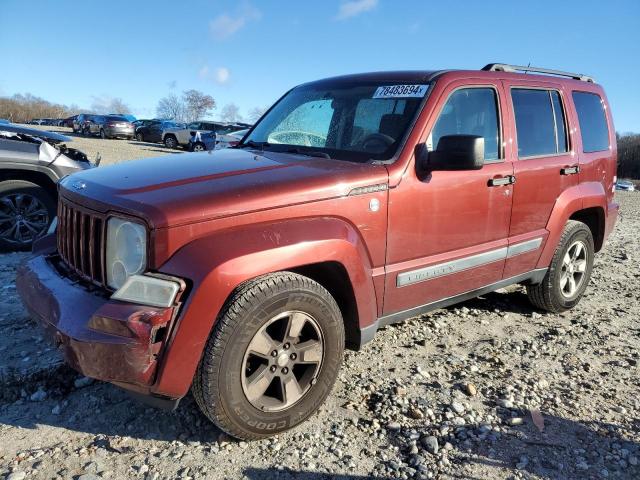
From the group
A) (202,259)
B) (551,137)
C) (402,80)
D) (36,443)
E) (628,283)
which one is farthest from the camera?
(628,283)

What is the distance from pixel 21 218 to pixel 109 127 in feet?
96.6

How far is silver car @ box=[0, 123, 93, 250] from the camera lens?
5469mm

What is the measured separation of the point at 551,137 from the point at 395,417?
8.78ft

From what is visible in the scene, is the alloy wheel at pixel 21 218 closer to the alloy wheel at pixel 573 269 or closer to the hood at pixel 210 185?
the hood at pixel 210 185

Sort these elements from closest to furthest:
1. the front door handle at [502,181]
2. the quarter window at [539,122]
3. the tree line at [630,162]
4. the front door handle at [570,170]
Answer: the front door handle at [502,181]
the quarter window at [539,122]
the front door handle at [570,170]
the tree line at [630,162]

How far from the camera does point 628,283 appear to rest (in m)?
5.78

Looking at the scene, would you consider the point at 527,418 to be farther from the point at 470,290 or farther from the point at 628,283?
the point at 628,283

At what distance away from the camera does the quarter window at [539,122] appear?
12.8ft

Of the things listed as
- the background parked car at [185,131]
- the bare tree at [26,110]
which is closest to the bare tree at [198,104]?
the bare tree at [26,110]

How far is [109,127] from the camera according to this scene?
1273 inches

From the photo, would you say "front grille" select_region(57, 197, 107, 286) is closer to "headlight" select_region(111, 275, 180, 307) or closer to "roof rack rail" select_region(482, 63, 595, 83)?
"headlight" select_region(111, 275, 180, 307)

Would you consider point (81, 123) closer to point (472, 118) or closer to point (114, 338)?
point (472, 118)

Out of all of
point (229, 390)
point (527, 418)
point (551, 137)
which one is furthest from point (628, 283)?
point (229, 390)

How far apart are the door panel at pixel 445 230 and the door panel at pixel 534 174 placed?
139 millimetres
